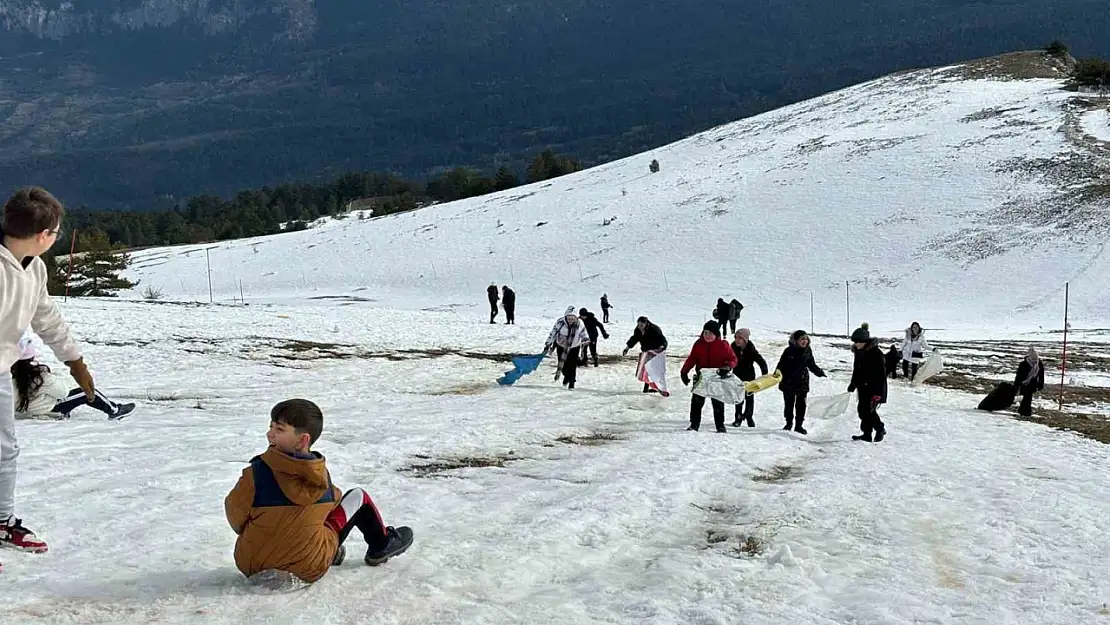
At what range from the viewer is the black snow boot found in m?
6.04

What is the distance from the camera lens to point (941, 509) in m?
8.60

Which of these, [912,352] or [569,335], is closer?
[569,335]

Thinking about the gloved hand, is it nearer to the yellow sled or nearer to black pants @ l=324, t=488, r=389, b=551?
black pants @ l=324, t=488, r=389, b=551

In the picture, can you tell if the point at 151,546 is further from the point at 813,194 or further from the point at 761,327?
the point at 813,194

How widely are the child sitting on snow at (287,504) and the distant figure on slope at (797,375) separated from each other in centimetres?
984

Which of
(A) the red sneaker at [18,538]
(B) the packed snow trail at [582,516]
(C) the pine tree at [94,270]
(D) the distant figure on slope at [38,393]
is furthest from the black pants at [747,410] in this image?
(C) the pine tree at [94,270]

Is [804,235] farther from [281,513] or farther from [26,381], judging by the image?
[281,513]

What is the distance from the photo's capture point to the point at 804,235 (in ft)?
189

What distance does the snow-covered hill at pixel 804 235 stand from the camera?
47.9 m

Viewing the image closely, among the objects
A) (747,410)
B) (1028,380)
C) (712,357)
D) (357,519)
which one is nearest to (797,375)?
(747,410)

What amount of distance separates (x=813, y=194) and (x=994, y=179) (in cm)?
1193

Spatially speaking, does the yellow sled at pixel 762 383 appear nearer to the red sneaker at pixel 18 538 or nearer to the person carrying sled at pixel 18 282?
the red sneaker at pixel 18 538

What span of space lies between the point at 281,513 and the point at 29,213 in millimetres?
2232

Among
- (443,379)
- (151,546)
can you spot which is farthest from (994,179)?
(151,546)
